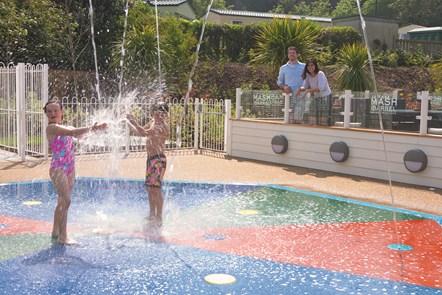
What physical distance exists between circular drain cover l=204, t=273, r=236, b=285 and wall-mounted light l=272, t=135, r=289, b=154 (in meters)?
7.00

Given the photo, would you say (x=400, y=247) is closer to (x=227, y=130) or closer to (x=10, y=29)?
(x=227, y=130)

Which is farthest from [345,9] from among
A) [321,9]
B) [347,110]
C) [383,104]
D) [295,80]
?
[383,104]

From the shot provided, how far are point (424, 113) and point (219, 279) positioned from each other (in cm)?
597

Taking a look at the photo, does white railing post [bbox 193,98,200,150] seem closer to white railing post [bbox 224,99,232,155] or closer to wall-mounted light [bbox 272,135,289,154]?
white railing post [bbox 224,99,232,155]

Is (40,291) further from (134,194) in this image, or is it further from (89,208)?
(134,194)

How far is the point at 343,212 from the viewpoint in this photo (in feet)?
24.2

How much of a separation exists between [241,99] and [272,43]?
9.58ft

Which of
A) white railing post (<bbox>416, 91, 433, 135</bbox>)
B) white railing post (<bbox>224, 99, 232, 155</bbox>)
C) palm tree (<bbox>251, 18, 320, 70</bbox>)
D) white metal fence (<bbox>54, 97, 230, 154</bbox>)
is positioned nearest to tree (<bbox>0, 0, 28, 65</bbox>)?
white metal fence (<bbox>54, 97, 230, 154</bbox>)

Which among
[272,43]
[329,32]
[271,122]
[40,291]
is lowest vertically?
[40,291]

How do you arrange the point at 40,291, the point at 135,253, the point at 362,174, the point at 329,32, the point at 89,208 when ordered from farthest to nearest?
the point at 329,32 < the point at 362,174 < the point at 89,208 < the point at 135,253 < the point at 40,291

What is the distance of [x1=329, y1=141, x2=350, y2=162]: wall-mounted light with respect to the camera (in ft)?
34.0

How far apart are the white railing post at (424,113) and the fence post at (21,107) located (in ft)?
24.9

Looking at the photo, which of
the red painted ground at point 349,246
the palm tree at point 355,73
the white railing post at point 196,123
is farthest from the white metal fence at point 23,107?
the palm tree at point 355,73

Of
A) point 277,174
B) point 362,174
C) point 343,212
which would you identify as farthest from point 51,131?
point 362,174
